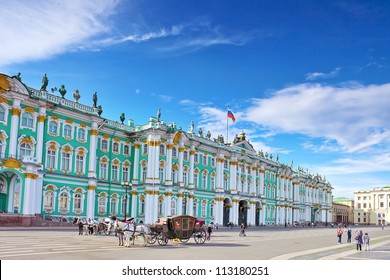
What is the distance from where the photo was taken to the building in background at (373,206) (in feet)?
554

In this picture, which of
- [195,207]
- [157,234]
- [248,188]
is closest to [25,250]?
[157,234]

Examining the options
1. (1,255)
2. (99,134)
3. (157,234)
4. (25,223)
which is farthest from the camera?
(99,134)

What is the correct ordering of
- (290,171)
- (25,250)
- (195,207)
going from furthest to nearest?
1. (290,171)
2. (195,207)
3. (25,250)

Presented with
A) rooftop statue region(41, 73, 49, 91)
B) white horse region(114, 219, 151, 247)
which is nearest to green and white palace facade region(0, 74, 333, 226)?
rooftop statue region(41, 73, 49, 91)

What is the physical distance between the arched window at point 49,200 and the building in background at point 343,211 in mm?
124767

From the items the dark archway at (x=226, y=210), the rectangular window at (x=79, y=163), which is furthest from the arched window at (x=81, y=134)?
the dark archway at (x=226, y=210)

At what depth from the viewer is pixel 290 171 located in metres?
106

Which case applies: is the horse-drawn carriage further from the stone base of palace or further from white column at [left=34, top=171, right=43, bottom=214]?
white column at [left=34, top=171, right=43, bottom=214]

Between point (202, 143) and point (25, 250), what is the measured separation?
5188 centimetres

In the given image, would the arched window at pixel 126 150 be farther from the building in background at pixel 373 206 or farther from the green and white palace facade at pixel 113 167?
the building in background at pixel 373 206

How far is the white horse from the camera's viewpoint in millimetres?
28208

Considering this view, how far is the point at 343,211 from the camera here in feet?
557

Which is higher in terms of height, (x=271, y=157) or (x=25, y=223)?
(x=271, y=157)

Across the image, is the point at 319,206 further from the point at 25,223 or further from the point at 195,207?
the point at 25,223
